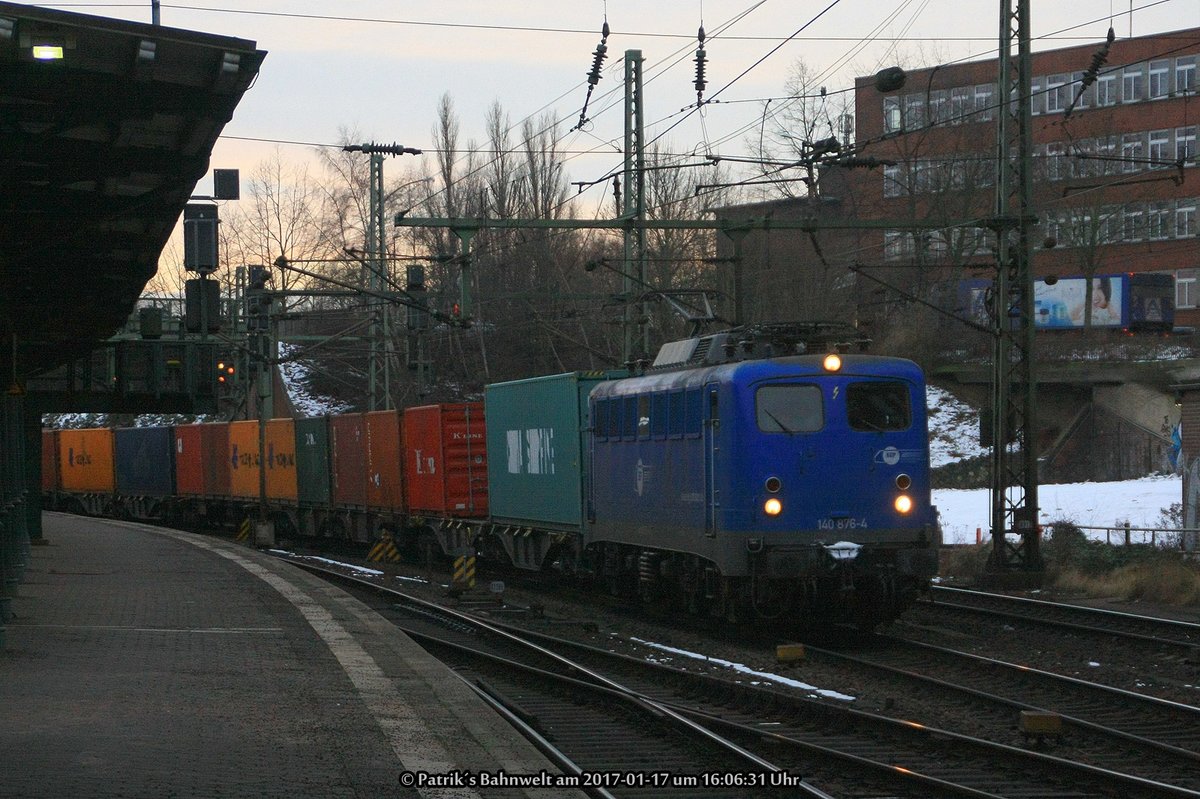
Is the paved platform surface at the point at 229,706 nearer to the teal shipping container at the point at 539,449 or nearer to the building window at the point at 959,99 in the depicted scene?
the teal shipping container at the point at 539,449

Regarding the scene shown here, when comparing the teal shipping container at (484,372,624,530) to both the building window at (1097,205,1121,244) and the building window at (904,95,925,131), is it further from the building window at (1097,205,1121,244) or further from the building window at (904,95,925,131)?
the building window at (1097,205,1121,244)

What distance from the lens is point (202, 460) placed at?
4469 centimetres

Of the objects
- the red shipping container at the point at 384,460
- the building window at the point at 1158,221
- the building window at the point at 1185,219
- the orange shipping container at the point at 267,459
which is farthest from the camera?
the building window at the point at 1185,219

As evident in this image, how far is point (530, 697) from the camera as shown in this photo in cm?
1236

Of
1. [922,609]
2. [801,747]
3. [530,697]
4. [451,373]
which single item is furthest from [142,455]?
[801,747]

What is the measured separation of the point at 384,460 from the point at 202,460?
16.1 m

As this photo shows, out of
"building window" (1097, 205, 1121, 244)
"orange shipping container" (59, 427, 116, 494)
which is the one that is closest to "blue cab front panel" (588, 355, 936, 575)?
"orange shipping container" (59, 427, 116, 494)

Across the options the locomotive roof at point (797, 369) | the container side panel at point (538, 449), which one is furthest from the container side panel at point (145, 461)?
the locomotive roof at point (797, 369)

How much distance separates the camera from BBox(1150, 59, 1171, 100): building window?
2296 inches

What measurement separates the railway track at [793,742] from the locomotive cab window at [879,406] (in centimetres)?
375

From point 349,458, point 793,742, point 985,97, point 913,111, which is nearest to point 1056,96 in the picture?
point 985,97

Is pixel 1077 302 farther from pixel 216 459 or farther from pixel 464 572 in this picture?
pixel 464 572

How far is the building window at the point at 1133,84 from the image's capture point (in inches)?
2311

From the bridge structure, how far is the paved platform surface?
1.98 meters
